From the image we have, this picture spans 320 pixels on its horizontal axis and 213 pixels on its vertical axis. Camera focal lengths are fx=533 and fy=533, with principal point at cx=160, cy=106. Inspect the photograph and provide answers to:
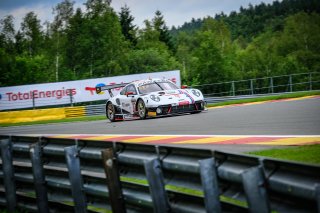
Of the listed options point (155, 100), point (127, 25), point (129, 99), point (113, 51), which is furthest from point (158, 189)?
point (127, 25)

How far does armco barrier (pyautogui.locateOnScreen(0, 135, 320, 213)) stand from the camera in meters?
3.02

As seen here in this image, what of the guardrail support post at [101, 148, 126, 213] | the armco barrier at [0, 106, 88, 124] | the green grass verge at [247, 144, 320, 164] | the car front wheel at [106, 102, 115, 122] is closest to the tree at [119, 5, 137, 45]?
the armco barrier at [0, 106, 88, 124]

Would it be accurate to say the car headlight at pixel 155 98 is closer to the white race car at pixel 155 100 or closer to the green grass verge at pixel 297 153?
the white race car at pixel 155 100

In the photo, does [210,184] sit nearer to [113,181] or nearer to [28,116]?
[113,181]

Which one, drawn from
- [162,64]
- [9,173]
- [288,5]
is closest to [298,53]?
[162,64]

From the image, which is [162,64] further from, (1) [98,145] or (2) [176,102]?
(1) [98,145]

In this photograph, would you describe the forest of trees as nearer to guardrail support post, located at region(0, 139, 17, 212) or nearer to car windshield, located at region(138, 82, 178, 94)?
car windshield, located at region(138, 82, 178, 94)

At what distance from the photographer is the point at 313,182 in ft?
9.11

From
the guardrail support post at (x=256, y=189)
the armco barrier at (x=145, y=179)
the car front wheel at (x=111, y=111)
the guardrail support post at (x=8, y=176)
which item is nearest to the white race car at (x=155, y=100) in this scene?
the car front wheel at (x=111, y=111)

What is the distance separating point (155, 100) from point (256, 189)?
571 inches

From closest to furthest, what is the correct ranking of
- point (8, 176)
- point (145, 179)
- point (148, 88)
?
point (145, 179) < point (8, 176) < point (148, 88)

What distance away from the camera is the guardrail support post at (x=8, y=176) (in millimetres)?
6328

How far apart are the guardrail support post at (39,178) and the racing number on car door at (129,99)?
12586 mm

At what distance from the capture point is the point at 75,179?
516cm
